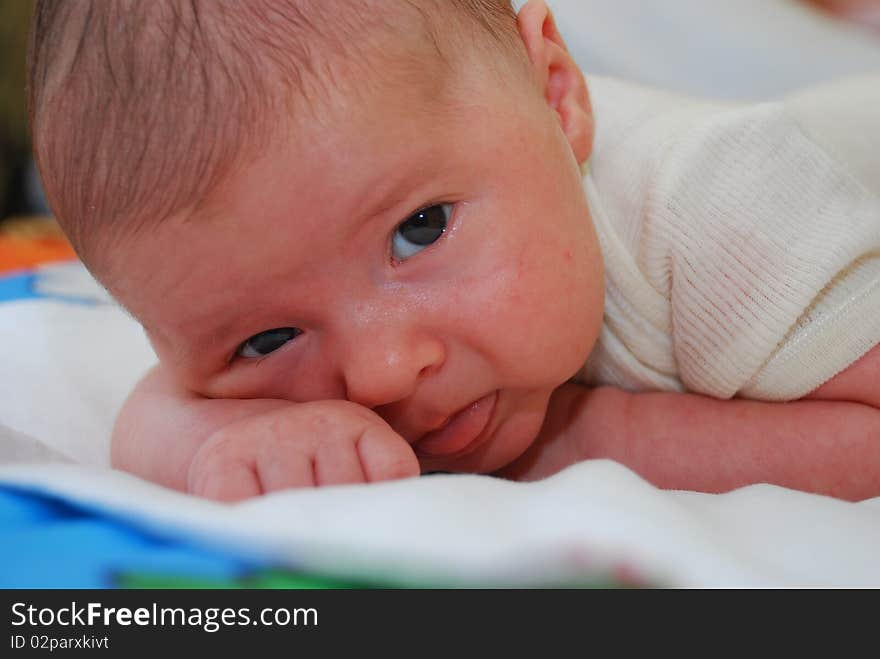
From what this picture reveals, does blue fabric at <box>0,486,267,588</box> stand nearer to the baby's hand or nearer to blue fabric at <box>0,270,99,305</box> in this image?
the baby's hand

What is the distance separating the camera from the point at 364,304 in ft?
2.69

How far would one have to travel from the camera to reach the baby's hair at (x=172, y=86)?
0.76 metres

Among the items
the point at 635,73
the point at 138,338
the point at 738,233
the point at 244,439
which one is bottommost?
the point at 138,338

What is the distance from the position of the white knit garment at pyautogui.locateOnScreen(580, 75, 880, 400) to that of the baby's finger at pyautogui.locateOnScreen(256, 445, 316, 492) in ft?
1.45

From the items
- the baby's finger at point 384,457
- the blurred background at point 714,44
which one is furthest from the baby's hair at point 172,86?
the blurred background at point 714,44

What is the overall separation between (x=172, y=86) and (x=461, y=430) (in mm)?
406

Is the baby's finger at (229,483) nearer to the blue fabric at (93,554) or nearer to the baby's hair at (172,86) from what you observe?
the blue fabric at (93,554)

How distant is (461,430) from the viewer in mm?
919

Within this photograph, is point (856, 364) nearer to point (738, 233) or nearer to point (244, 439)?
point (738, 233)

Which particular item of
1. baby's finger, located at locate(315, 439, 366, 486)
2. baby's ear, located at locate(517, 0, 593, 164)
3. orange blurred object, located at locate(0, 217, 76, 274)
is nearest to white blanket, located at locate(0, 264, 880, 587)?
baby's finger, located at locate(315, 439, 366, 486)

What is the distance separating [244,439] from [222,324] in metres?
0.13

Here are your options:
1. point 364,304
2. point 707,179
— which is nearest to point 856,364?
point 707,179

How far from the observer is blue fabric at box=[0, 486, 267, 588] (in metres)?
0.53

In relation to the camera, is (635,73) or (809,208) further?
(635,73)
